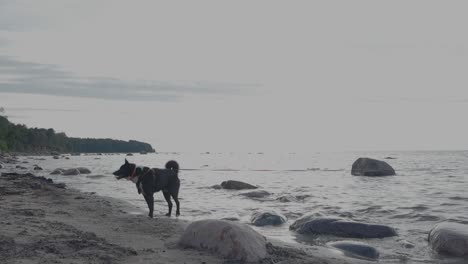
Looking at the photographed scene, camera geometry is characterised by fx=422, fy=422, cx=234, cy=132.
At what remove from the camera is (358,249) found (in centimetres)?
788

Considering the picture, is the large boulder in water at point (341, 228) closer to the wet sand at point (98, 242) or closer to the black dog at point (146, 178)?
the wet sand at point (98, 242)

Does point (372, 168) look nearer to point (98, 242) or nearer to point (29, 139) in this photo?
point (98, 242)

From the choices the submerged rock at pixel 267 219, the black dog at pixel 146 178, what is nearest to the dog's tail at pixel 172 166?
the black dog at pixel 146 178

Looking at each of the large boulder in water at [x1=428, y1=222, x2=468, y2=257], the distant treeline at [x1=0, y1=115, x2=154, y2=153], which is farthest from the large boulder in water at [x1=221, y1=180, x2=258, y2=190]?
the distant treeline at [x1=0, y1=115, x2=154, y2=153]

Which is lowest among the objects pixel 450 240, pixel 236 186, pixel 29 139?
pixel 236 186

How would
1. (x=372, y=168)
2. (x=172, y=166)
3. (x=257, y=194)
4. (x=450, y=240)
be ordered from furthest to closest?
(x=372, y=168) → (x=257, y=194) → (x=172, y=166) → (x=450, y=240)

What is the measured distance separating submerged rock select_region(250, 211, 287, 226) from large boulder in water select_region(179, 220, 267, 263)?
406 cm

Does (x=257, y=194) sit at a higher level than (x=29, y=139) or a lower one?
lower

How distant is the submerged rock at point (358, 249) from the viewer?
7662 millimetres

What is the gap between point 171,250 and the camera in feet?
22.6

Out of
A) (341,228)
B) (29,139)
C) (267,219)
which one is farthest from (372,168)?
(29,139)

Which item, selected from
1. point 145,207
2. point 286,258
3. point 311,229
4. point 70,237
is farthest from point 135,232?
point 145,207

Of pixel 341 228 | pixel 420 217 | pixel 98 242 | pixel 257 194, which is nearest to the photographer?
pixel 98 242

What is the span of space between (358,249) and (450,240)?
1.78 m
